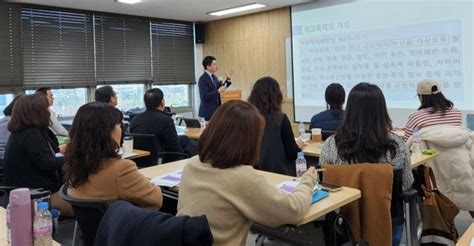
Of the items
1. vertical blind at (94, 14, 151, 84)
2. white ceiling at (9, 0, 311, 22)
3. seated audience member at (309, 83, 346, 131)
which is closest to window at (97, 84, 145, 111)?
vertical blind at (94, 14, 151, 84)

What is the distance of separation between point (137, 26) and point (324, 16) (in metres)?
3.16

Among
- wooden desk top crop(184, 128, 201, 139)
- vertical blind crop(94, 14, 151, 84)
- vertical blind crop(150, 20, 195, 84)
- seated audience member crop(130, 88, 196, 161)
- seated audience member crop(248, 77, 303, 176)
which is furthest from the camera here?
vertical blind crop(150, 20, 195, 84)

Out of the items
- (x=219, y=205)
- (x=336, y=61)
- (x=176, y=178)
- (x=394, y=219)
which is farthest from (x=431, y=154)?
(x=336, y=61)

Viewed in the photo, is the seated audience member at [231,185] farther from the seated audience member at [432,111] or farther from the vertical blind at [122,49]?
the vertical blind at [122,49]

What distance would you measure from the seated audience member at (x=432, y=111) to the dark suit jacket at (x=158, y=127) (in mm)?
2129

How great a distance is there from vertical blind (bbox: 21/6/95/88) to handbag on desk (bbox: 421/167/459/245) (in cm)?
538

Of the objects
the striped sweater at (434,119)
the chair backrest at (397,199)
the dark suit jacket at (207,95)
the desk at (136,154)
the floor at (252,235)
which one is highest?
the dark suit jacket at (207,95)

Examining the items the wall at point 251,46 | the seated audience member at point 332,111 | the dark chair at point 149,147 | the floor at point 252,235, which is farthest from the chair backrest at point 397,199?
the wall at point 251,46

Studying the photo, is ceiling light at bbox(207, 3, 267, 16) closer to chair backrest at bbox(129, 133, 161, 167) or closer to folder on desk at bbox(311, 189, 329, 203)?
chair backrest at bbox(129, 133, 161, 167)

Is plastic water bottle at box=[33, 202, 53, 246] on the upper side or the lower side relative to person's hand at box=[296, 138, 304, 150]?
lower

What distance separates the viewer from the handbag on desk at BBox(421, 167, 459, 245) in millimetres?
2750

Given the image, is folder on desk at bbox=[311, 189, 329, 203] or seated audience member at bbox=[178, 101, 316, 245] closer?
seated audience member at bbox=[178, 101, 316, 245]

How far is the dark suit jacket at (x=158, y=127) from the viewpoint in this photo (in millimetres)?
4012

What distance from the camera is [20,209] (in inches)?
57.7
